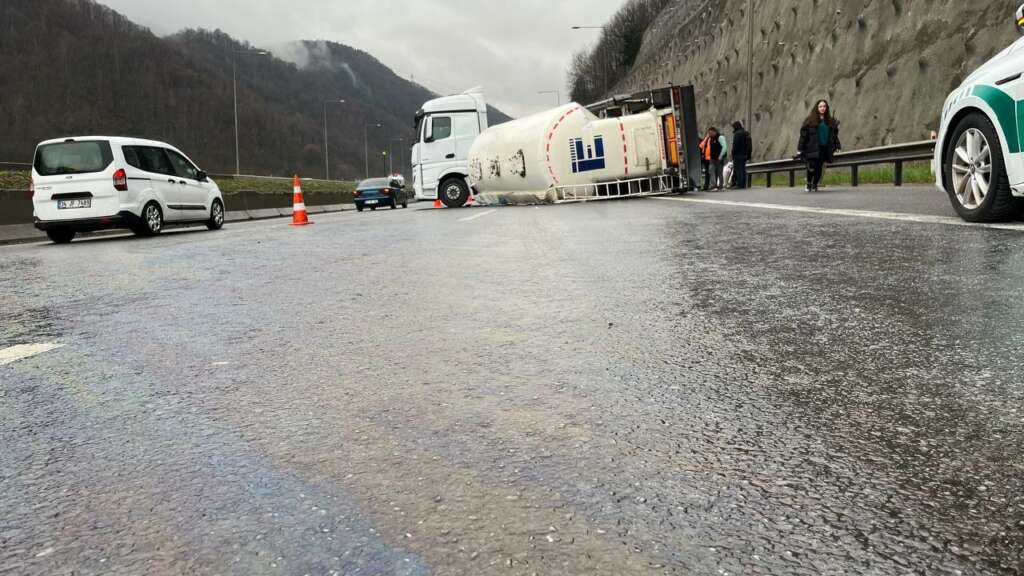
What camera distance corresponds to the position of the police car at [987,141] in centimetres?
639

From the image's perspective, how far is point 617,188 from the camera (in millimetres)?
21891

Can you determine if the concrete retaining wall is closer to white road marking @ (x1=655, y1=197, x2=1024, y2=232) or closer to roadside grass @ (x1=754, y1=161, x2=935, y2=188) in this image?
white road marking @ (x1=655, y1=197, x2=1024, y2=232)

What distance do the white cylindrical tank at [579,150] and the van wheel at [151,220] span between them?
10041 millimetres

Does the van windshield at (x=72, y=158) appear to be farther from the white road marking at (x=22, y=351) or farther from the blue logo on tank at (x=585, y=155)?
the blue logo on tank at (x=585, y=155)

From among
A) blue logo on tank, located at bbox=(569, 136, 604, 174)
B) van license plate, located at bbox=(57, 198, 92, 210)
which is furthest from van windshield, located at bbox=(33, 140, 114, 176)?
blue logo on tank, located at bbox=(569, 136, 604, 174)

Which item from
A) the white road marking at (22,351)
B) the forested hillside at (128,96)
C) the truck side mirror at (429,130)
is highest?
the forested hillside at (128,96)

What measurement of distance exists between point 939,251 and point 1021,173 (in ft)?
3.42

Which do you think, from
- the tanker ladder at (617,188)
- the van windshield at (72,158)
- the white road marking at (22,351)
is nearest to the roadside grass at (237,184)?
the van windshield at (72,158)

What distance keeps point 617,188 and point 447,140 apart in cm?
611

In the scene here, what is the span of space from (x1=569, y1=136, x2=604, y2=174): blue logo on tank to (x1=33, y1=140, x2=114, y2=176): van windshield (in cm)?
1132

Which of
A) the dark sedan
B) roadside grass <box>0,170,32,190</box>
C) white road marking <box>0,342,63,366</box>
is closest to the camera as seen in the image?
white road marking <box>0,342,63,366</box>

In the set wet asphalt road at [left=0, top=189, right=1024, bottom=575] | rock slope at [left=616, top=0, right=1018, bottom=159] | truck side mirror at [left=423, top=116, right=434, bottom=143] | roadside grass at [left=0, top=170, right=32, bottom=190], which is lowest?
wet asphalt road at [left=0, top=189, right=1024, bottom=575]

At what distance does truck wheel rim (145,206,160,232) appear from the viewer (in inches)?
577

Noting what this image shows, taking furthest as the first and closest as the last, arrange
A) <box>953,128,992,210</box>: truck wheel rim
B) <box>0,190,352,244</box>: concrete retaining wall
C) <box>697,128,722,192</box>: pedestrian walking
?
1. <box>697,128,722,192</box>: pedestrian walking
2. <box>0,190,352,244</box>: concrete retaining wall
3. <box>953,128,992,210</box>: truck wheel rim
